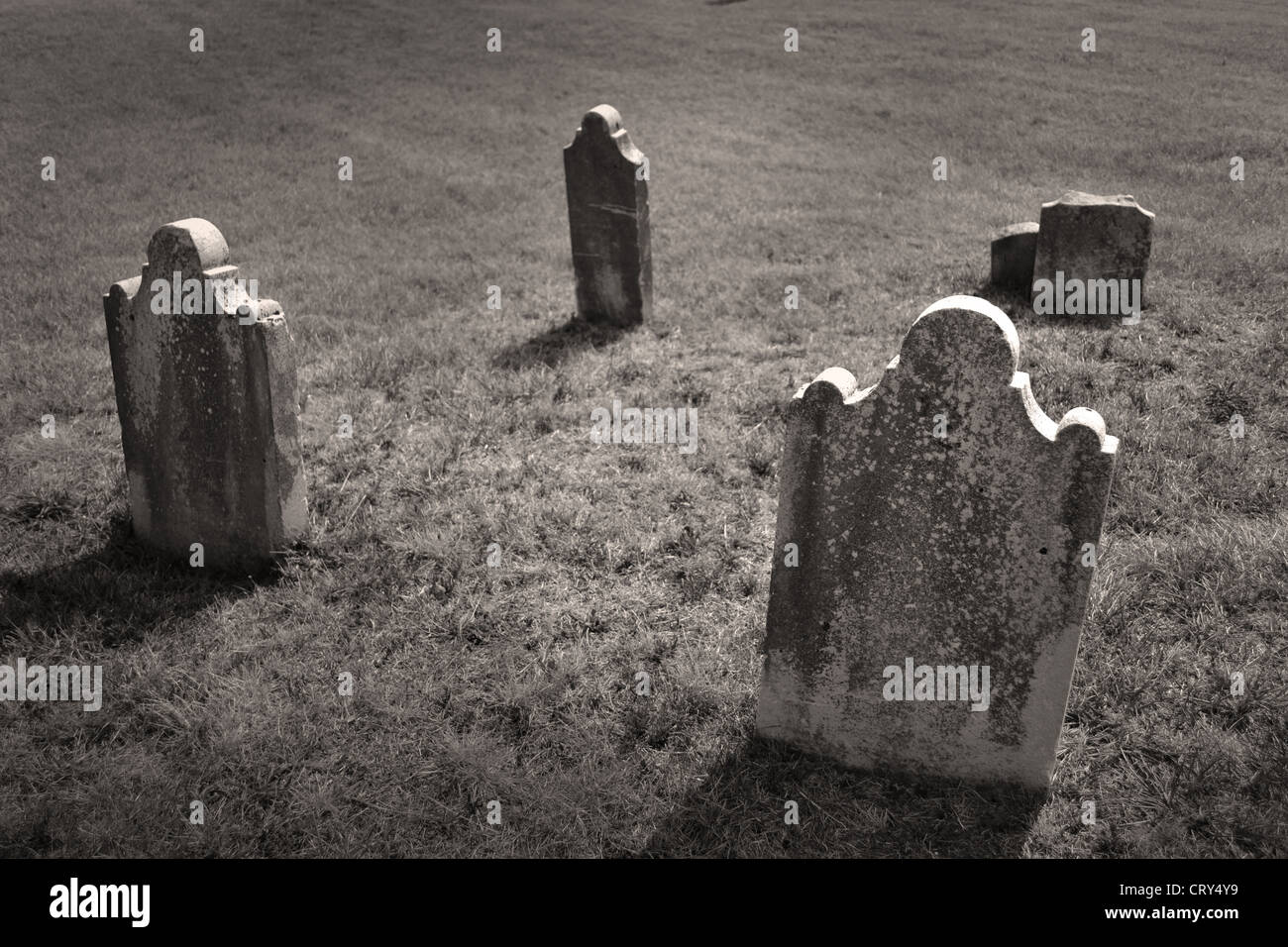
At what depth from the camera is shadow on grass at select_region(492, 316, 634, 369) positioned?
8.51 metres

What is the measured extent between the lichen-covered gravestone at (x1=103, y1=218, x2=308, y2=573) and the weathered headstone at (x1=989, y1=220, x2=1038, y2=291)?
6881 mm

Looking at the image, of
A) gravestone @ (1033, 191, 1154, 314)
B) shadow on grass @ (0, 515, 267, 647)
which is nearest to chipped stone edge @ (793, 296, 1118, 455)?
shadow on grass @ (0, 515, 267, 647)

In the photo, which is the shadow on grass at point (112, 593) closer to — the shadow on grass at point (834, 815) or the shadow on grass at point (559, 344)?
the shadow on grass at point (834, 815)

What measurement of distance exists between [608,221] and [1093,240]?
4.24m

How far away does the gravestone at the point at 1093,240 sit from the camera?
29.0ft

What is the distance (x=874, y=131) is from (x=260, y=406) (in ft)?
45.4

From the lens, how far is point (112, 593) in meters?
5.35

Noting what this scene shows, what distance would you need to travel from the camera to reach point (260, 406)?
17.2 feet

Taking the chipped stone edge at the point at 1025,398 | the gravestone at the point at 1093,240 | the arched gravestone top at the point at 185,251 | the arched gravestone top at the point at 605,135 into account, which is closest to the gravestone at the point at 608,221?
the arched gravestone top at the point at 605,135

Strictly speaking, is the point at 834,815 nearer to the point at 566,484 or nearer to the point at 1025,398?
the point at 1025,398

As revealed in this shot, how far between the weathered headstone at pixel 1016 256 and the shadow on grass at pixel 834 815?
6.57 metres

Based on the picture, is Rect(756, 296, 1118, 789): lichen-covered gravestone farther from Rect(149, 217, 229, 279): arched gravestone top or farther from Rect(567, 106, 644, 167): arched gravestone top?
Rect(567, 106, 644, 167): arched gravestone top

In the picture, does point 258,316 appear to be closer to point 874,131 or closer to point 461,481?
point 461,481

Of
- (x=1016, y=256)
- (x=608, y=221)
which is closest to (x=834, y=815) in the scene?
(x=608, y=221)
